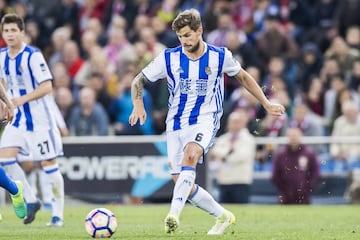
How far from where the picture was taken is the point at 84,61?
23875 mm

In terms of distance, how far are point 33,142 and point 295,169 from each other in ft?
22.1

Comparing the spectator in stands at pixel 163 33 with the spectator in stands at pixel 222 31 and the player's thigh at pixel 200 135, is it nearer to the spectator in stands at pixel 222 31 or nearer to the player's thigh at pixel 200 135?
the spectator in stands at pixel 222 31

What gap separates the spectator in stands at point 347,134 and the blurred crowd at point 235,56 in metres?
0.02

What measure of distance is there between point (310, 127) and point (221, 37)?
272cm

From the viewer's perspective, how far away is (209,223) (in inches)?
623

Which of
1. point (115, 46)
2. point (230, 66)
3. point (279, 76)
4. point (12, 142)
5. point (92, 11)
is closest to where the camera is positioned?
point (230, 66)

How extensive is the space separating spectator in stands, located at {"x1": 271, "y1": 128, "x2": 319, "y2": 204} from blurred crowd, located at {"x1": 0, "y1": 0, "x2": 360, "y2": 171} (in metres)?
0.41

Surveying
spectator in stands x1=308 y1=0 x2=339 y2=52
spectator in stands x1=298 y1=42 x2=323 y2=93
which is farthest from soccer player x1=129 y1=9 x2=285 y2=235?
spectator in stands x1=308 y1=0 x2=339 y2=52

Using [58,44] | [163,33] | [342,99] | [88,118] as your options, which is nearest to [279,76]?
[342,99]

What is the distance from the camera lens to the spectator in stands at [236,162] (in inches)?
812

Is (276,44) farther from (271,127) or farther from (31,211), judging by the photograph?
(31,211)

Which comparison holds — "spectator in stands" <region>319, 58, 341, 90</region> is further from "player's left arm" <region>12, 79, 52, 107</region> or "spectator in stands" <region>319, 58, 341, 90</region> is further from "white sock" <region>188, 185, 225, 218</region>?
"white sock" <region>188, 185, 225, 218</region>

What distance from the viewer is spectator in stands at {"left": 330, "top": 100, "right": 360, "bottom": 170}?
67.4ft

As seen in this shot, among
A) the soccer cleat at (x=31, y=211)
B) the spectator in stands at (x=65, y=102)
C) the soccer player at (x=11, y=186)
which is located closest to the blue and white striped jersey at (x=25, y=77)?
the soccer cleat at (x=31, y=211)
